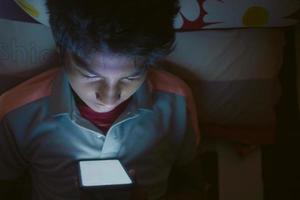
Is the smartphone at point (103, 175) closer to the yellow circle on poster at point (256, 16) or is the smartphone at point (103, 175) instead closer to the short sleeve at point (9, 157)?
the short sleeve at point (9, 157)

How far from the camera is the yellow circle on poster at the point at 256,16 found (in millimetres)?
980

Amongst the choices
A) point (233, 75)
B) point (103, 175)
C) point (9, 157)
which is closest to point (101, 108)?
point (103, 175)

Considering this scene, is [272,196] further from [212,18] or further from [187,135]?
[212,18]

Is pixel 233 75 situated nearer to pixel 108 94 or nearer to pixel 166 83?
pixel 166 83

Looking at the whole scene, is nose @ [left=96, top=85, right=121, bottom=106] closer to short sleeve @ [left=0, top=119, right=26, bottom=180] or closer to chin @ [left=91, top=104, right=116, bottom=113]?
chin @ [left=91, top=104, right=116, bottom=113]

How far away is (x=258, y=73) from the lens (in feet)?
3.60

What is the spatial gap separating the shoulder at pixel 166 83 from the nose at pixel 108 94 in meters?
0.17

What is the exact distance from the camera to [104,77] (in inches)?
31.5

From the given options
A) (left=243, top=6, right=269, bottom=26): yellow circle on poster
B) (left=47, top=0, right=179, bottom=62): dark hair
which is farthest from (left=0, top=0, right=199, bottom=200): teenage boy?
(left=243, top=6, right=269, bottom=26): yellow circle on poster

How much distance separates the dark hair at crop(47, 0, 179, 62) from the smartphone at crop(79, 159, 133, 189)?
22 cm

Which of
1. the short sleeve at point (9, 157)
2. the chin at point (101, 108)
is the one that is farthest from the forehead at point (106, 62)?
the short sleeve at point (9, 157)

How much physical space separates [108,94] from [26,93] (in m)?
0.20

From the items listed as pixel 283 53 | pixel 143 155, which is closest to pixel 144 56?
pixel 143 155

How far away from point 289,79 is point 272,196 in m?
0.35
